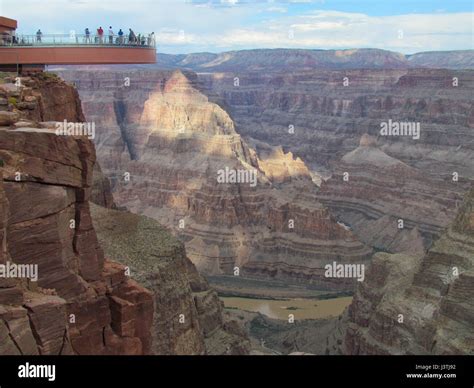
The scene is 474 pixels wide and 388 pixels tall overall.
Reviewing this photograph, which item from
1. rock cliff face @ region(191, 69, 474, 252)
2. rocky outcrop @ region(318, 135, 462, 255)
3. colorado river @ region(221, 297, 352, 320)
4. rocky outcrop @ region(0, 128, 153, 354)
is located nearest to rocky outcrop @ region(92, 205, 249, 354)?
rocky outcrop @ region(0, 128, 153, 354)

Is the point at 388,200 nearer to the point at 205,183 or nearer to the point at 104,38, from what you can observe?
the point at 205,183

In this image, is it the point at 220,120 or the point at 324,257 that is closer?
the point at 324,257

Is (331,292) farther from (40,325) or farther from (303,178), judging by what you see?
(40,325)

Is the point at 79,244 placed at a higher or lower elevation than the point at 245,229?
higher

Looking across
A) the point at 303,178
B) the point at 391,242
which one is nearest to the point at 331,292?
the point at 391,242

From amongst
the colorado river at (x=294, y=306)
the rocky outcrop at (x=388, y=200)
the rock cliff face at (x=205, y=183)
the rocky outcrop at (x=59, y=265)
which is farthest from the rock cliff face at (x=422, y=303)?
the rocky outcrop at (x=388, y=200)
